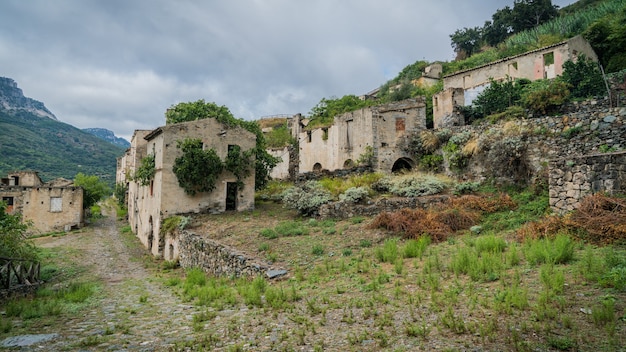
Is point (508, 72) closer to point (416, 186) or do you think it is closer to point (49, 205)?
point (416, 186)

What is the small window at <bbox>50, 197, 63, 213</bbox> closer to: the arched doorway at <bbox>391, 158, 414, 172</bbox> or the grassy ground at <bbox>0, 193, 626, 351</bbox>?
the grassy ground at <bbox>0, 193, 626, 351</bbox>

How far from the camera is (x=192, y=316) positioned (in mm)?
7578

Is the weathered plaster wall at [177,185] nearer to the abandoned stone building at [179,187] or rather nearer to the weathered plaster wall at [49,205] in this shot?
the abandoned stone building at [179,187]

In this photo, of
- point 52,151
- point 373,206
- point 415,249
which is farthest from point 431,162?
point 52,151

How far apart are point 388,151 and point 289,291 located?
18504 millimetres

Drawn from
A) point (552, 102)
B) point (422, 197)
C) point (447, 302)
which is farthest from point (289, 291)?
point (552, 102)

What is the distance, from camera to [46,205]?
29.5 meters

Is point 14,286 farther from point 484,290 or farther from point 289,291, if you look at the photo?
point 484,290

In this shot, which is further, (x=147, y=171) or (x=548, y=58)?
(x=548, y=58)

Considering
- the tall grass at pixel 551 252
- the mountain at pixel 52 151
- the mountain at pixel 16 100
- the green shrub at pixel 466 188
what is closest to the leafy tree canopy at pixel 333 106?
the green shrub at pixel 466 188

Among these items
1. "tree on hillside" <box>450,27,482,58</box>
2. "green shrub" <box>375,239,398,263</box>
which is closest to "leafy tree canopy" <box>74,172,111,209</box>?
"green shrub" <box>375,239,398,263</box>

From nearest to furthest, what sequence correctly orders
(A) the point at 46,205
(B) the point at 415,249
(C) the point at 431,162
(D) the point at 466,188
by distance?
(B) the point at 415,249 < (D) the point at 466,188 < (C) the point at 431,162 < (A) the point at 46,205

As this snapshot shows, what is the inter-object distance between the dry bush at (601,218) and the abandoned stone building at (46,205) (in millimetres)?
33586

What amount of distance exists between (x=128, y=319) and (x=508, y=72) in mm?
32968
